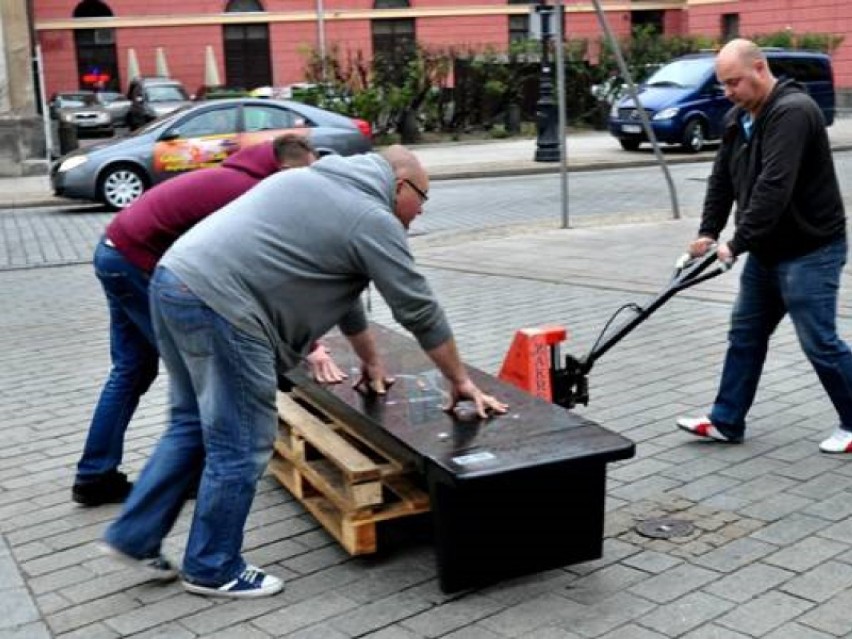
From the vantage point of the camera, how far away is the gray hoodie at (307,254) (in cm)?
354

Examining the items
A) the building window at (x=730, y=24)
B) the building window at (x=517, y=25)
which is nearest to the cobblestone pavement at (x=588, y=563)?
the building window at (x=730, y=24)

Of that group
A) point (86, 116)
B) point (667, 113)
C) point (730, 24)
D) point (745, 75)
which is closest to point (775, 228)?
point (745, 75)

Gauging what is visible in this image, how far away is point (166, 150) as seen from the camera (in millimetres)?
16266

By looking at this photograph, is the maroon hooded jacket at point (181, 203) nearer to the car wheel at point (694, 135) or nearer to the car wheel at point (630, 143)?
the car wheel at point (694, 135)

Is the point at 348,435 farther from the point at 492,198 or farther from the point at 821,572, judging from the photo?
the point at 492,198

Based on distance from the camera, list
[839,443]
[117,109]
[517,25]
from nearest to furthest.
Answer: [839,443] < [117,109] < [517,25]

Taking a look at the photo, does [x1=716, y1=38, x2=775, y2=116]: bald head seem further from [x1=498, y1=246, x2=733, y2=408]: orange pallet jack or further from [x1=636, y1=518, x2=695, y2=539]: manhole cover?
[x1=636, y1=518, x2=695, y2=539]: manhole cover

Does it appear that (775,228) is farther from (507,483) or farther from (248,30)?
(248,30)

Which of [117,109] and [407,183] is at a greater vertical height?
[407,183]

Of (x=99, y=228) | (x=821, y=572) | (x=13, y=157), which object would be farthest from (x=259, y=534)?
(x=13, y=157)

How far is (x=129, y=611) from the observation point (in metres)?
3.85

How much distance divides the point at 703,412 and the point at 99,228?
1045cm

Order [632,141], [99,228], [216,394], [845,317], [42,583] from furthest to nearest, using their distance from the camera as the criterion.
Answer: [632,141], [99,228], [845,317], [42,583], [216,394]

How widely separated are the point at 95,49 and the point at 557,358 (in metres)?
45.4
